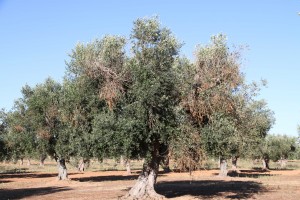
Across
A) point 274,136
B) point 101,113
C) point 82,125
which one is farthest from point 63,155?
point 274,136

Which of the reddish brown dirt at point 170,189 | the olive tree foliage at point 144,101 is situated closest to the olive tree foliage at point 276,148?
the reddish brown dirt at point 170,189

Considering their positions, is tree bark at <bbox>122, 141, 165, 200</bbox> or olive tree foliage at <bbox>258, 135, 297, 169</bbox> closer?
tree bark at <bbox>122, 141, 165, 200</bbox>

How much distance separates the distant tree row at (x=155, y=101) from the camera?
27281 mm

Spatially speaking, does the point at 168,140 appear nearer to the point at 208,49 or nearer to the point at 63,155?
the point at 208,49

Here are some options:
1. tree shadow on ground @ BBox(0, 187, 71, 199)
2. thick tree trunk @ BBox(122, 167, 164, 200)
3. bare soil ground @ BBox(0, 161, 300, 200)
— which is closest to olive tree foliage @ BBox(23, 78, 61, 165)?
bare soil ground @ BBox(0, 161, 300, 200)

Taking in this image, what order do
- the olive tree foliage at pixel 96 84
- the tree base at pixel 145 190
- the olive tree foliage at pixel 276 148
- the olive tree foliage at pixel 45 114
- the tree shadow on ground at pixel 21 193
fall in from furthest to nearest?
the olive tree foliage at pixel 276 148, the olive tree foliage at pixel 45 114, the tree shadow on ground at pixel 21 193, the tree base at pixel 145 190, the olive tree foliage at pixel 96 84

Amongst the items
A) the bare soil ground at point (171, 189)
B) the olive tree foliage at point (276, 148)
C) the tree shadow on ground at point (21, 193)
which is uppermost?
the olive tree foliage at point (276, 148)

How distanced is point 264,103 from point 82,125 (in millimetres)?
A: 49313

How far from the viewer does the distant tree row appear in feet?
89.5

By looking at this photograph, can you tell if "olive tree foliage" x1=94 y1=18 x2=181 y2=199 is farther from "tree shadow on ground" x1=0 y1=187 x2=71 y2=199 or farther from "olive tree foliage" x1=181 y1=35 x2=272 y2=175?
"tree shadow on ground" x1=0 y1=187 x2=71 y2=199

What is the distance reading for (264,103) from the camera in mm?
72000

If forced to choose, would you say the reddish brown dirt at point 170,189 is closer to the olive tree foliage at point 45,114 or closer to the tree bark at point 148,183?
the tree bark at point 148,183

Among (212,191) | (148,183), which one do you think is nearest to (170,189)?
(212,191)

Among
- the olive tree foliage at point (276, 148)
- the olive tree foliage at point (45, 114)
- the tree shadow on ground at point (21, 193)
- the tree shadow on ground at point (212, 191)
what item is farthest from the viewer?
the olive tree foliage at point (276, 148)
